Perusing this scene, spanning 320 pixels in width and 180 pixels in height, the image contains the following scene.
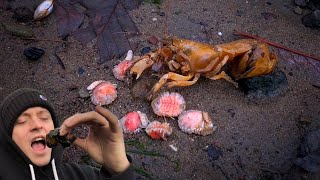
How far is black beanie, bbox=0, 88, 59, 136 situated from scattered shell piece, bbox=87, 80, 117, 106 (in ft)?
5.00

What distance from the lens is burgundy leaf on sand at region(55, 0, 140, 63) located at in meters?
4.63

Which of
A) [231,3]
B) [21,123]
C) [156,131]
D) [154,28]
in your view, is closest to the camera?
[21,123]

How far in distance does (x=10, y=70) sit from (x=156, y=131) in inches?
64.7

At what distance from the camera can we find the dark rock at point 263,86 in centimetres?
434

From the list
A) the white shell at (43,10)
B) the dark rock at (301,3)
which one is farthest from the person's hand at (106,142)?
the dark rock at (301,3)

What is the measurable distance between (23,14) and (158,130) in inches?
80.6

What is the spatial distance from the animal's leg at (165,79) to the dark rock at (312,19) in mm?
1670

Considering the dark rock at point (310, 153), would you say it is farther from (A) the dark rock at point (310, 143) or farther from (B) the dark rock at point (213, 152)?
(B) the dark rock at point (213, 152)

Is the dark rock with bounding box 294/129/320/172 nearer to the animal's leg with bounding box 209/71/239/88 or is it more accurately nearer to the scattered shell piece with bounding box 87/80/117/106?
the animal's leg with bounding box 209/71/239/88

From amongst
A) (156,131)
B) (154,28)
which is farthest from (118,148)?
(154,28)

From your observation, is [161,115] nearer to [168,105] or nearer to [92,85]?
[168,105]

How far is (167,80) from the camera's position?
4.31 meters

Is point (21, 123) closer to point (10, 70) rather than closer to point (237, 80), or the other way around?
point (10, 70)

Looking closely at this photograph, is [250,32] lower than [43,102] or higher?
lower
